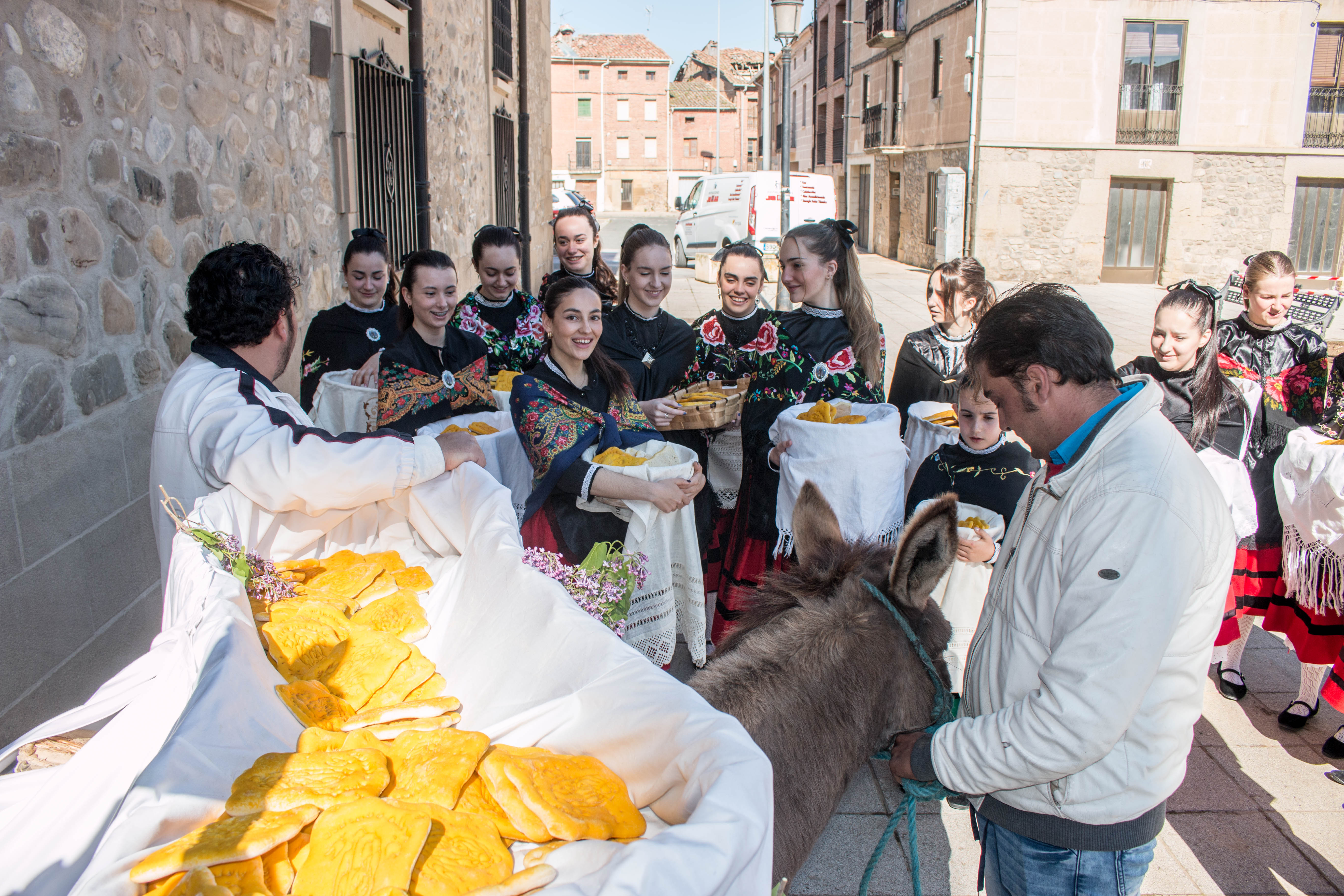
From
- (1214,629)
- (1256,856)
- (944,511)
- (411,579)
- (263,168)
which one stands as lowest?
(1256,856)

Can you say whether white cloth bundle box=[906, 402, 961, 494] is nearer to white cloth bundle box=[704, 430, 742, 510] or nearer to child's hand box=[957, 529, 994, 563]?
white cloth bundle box=[704, 430, 742, 510]

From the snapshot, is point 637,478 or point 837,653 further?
point 637,478

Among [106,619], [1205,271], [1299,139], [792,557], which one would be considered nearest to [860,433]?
[792,557]

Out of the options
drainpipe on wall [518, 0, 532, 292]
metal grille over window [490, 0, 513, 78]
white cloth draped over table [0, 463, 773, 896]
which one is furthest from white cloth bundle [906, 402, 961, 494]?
drainpipe on wall [518, 0, 532, 292]

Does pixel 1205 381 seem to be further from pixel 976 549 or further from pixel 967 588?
pixel 976 549

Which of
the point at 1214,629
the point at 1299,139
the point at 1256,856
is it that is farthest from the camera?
the point at 1299,139

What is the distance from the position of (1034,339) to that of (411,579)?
5.36 feet

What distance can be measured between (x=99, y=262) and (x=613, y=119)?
66391mm

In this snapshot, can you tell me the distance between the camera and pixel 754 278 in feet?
15.9

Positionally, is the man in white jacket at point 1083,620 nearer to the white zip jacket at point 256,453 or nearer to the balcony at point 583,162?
the white zip jacket at point 256,453

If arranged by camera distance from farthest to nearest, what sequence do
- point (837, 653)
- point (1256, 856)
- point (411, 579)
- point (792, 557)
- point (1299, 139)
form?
point (1299, 139) < point (792, 557) < point (1256, 856) < point (411, 579) < point (837, 653)

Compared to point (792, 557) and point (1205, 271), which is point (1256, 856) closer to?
point (792, 557)

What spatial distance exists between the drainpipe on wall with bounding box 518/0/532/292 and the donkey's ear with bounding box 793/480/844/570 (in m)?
13.6

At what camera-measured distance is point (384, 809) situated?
1.27 meters
